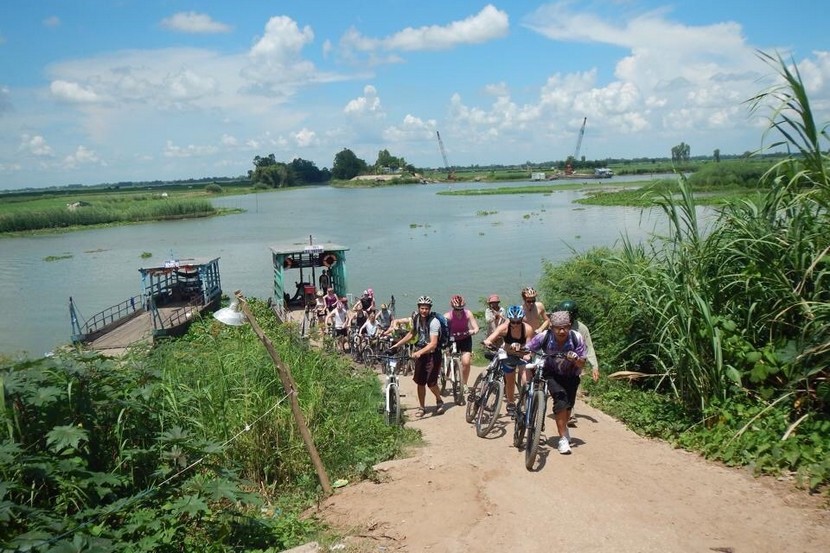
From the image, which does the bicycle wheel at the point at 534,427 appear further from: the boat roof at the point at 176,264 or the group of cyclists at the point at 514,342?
the boat roof at the point at 176,264

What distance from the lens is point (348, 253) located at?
121 feet

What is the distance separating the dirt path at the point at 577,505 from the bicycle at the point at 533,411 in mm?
175

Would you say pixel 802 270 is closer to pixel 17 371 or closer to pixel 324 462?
pixel 324 462

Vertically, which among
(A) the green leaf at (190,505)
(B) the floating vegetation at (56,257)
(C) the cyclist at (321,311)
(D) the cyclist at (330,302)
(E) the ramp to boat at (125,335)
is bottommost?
(E) the ramp to boat at (125,335)

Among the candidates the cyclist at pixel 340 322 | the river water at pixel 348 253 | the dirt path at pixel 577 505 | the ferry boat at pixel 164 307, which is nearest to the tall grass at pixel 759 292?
the dirt path at pixel 577 505

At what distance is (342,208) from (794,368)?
248 ft

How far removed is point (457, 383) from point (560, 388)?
2808 millimetres

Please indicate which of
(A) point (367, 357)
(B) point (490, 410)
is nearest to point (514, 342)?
(B) point (490, 410)

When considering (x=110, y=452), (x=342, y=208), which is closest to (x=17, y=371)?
(x=110, y=452)

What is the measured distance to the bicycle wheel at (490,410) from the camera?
6.83 metres

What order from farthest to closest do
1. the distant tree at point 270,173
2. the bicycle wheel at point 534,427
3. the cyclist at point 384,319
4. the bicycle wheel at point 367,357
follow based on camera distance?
the distant tree at point 270,173
the cyclist at point 384,319
the bicycle wheel at point 367,357
the bicycle wheel at point 534,427

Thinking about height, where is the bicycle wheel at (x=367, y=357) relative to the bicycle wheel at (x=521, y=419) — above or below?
below

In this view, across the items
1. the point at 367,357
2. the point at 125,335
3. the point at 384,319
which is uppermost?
the point at 384,319

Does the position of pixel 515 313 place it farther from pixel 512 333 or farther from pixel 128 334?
pixel 128 334
